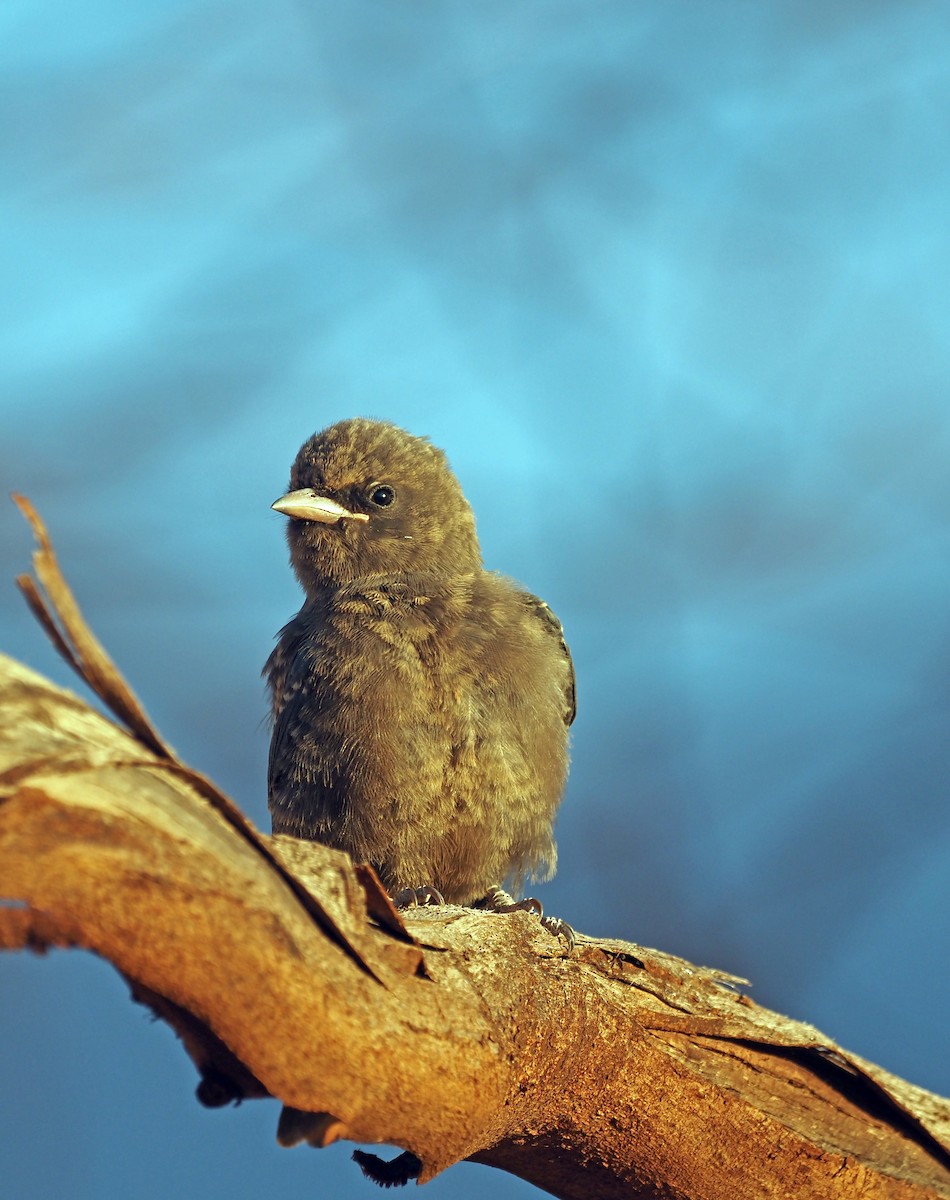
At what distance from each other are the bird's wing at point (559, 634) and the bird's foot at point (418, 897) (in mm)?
1138

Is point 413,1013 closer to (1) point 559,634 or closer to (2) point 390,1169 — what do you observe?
(2) point 390,1169

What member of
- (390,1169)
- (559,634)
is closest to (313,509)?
(559,634)

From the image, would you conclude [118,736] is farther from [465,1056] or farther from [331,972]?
[465,1056]

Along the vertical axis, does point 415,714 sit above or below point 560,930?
above

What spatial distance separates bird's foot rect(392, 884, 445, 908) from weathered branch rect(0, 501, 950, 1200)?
1.07 m

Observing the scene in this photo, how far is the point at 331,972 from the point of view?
8.27 feet

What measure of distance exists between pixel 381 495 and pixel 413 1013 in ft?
11.3

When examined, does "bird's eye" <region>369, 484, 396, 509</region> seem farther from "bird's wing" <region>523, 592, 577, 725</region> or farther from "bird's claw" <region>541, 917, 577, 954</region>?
"bird's claw" <region>541, 917, 577, 954</region>

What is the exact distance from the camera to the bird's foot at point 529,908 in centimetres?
369

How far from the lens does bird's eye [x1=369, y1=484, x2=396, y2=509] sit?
583 cm

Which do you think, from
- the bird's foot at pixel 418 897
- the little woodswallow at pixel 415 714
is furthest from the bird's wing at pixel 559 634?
the bird's foot at pixel 418 897

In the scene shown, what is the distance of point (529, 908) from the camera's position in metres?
4.49

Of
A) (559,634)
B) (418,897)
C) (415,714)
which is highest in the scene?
A: (559,634)

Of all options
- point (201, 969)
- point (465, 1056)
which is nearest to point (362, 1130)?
point (465, 1056)
